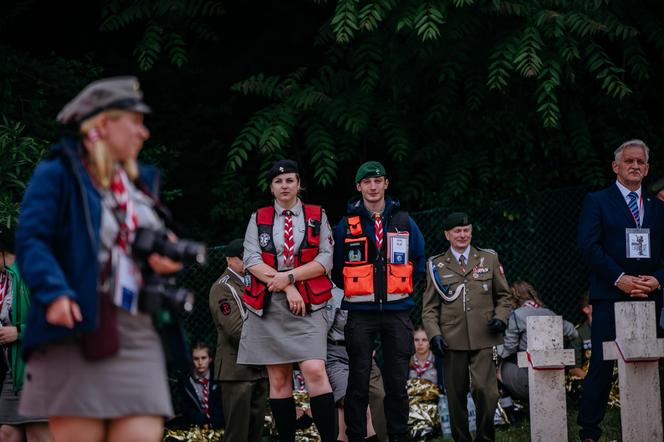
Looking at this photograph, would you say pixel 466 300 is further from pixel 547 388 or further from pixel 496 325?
pixel 547 388

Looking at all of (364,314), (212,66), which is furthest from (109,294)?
(212,66)

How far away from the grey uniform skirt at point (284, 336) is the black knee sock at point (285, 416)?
1.00ft

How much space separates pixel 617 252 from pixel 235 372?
3263 mm

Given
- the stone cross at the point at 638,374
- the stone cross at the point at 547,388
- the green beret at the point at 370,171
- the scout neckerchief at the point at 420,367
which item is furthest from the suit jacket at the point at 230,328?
the stone cross at the point at 638,374

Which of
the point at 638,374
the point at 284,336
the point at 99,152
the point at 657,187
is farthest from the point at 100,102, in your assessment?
the point at 657,187

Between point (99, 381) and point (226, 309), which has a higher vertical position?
point (226, 309)

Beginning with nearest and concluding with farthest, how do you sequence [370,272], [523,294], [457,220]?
[370,272], [457,220], [523,294]

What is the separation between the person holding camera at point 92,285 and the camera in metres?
4.32

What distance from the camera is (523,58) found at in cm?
1072

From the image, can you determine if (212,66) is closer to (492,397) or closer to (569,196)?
(569,196)

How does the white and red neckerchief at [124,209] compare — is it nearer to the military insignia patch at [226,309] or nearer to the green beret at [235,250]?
the military insignia patch at [226,309]

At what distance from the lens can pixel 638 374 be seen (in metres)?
7.75

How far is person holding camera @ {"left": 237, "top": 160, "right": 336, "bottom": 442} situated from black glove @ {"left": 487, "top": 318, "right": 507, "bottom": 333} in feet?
5.29

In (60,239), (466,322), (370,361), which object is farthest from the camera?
(466,322)
